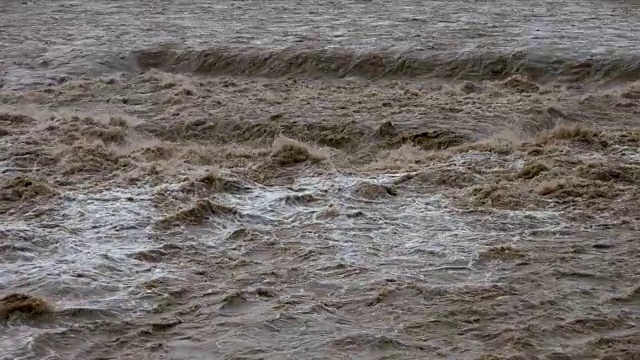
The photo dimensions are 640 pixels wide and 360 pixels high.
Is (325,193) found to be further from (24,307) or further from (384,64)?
(384,64)

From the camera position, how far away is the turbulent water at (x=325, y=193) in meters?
5.56

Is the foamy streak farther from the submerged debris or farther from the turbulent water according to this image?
the submerged debris

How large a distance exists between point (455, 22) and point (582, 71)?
3336 mm

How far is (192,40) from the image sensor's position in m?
14.1

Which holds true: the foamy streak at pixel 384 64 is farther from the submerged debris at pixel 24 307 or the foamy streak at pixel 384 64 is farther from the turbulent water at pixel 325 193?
the submerged debris at pixel 24 307

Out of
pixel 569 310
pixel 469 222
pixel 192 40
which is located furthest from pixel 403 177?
pixel 192 40

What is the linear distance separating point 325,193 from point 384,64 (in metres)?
4.93

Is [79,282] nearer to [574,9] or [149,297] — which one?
[149,297]

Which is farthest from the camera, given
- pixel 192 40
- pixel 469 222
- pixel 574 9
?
pixel 574 9

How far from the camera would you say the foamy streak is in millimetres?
11828

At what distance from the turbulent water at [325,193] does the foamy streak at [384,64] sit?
0.03 m

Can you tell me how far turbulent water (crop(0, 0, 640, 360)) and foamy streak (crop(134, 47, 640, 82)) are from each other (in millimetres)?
33

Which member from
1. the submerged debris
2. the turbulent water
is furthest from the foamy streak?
the submerged debris

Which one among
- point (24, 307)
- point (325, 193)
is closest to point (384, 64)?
point (325, 193)
